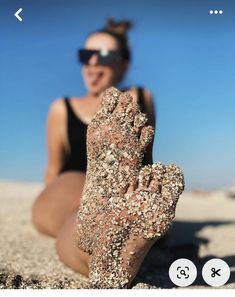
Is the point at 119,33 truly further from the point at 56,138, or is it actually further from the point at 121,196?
the point at 121,196

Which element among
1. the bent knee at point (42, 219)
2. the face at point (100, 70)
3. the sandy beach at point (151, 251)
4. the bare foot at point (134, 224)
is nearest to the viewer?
the bare foot at point (134, 224)

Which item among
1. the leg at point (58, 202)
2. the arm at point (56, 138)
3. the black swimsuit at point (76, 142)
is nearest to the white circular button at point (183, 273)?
the leg at point (58, 202)

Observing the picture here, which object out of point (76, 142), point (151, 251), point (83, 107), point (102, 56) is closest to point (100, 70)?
point (102, 56)

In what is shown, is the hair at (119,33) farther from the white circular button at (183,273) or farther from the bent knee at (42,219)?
the white circular button at (183,273)

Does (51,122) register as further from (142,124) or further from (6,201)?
(142,124)

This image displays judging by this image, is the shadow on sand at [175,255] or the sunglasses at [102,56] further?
the sunglasses at [102,56]

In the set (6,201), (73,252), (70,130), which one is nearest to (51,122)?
(70,130)
